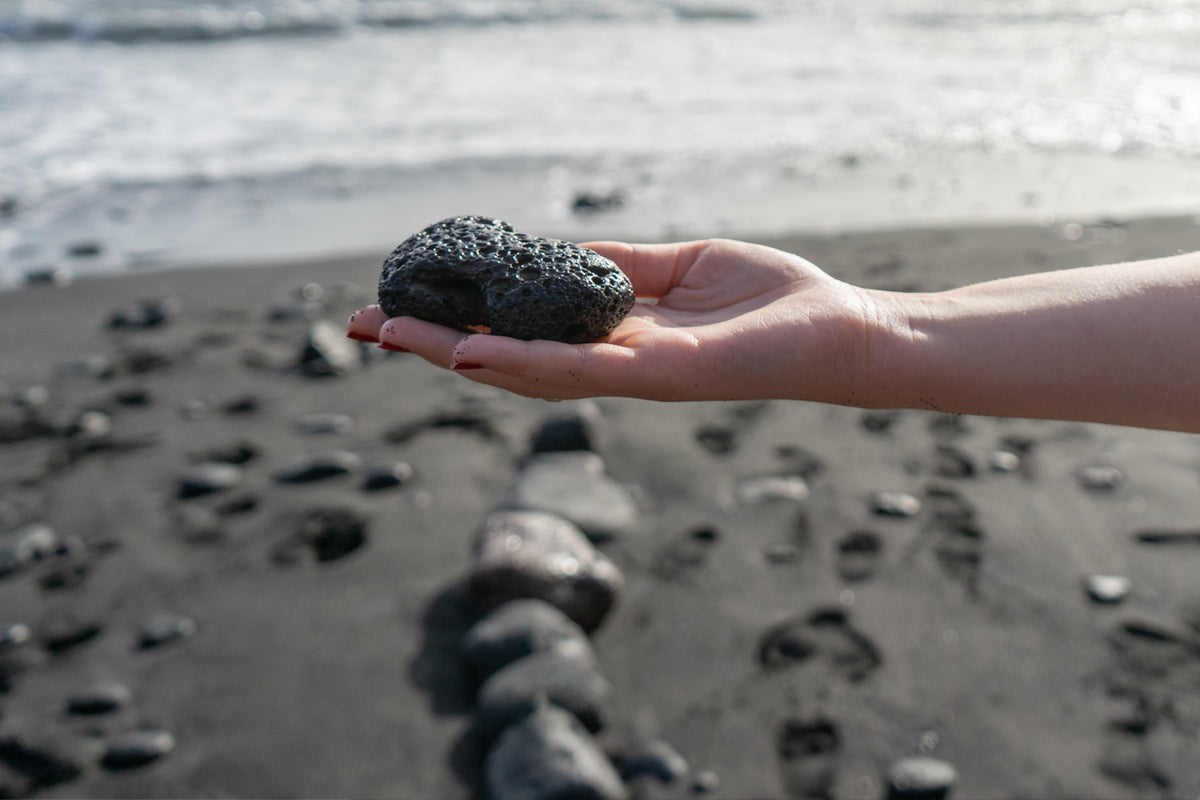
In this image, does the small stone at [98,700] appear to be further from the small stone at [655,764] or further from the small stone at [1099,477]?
the small stone at [1099,477]

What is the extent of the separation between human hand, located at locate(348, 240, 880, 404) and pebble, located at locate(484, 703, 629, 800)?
3.20ft

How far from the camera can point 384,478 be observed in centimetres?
354

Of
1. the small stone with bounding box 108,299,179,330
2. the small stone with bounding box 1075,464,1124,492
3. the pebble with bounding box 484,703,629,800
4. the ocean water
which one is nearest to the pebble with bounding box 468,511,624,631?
the pebble with bounding box 484,703,629,800

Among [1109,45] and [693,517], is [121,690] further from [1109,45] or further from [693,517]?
[1109,45]

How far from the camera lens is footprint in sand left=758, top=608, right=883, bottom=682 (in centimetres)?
271

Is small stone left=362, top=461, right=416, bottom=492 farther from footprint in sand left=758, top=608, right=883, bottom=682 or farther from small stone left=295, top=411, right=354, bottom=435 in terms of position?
footprint in sand left=758, top=608, right=883, bottom=682

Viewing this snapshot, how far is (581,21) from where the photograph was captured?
510 inches

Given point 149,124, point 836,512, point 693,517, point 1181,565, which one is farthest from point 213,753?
point 149,124

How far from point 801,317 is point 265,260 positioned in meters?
4.59

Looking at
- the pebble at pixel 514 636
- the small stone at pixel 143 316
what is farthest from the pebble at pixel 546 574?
the small stone at pixel 143 316

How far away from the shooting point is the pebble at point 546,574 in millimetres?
2855

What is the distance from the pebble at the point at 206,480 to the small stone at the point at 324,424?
390mm

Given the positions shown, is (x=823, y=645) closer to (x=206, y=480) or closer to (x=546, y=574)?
(x=546, y=574)

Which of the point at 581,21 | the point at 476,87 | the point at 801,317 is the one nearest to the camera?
the point at 801,317
